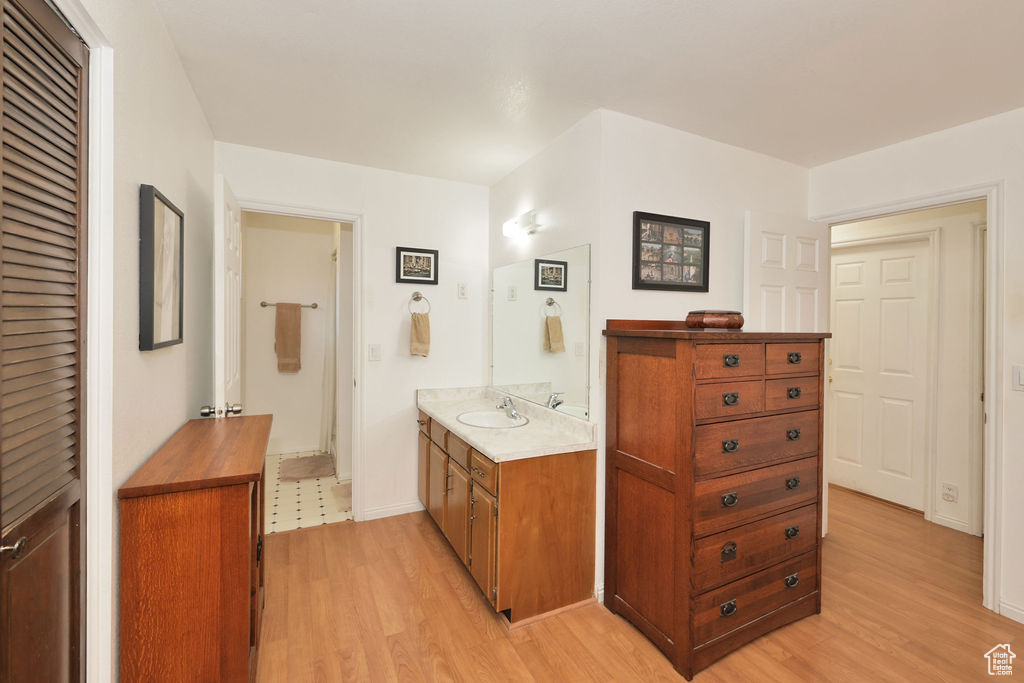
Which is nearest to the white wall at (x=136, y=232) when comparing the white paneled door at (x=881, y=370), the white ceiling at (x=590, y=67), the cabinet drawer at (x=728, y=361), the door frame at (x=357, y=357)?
the white ceiling at (x=590, y=67)

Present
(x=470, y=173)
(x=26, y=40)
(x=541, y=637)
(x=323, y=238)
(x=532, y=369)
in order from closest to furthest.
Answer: (x=26, y=40) → (x=541, y=637) → (x=532, y=369) → (x=470, y=173) → (x=323, y=238)

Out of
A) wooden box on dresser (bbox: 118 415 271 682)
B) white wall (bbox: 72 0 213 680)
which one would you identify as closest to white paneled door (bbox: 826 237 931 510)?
wooden box on dresser (bbox: 118 415 271 682)

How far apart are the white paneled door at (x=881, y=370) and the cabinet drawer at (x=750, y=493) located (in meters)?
1.84

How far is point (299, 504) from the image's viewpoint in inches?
135

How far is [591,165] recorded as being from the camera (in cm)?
232

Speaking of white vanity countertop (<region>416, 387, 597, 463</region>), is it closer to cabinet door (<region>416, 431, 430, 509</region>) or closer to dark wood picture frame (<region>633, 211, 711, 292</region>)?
cabinet door (<region>416, 431, 430, 509</region>)

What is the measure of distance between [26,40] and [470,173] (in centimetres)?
247

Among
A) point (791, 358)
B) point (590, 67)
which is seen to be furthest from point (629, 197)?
point (791, 358)

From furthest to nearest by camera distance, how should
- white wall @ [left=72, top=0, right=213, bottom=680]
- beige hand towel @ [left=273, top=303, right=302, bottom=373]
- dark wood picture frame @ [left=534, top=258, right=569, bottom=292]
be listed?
1. beige hand towel @ [left=273, top=303, right=302, bottom=373]
2. dark wood picture frame @ [left=534, top=258, right=569, bottom=292]
3. white wall @ [left=72, top=0, right=213, bottom=680]

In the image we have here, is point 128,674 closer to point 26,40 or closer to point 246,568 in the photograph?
point 246,568

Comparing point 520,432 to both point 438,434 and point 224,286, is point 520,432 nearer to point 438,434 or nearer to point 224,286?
point 438,434

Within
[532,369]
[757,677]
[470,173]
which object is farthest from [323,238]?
[757,677]

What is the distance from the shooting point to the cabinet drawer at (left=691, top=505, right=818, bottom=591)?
1.85 meters

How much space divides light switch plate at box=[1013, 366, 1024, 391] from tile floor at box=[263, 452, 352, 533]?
3861 millimetres
